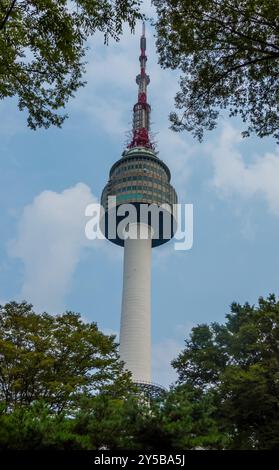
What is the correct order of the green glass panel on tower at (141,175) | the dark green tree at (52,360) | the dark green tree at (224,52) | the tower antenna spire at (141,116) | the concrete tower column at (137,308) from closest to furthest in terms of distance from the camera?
the dark green tree at (224,52) → the dark green tree at (52,360) → the concrete tower column at (137,308) → the green glass panel on tower at (141,175) → the tower antenna spire at (141,116)

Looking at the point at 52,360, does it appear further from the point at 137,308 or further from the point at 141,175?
the point at 141,175

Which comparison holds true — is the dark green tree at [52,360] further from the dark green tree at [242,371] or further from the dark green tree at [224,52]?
the dark green tree at [224,52]

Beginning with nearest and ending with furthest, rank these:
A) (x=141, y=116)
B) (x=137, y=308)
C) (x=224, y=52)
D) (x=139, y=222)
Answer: (x=224, y=52) < (x=137, y=308) < (x=139, y=222) < (x=141, y=116)

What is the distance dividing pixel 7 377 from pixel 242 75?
1795 centimetres

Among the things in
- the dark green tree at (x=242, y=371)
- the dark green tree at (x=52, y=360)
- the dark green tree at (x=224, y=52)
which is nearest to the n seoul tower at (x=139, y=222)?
the dark green tree at (x=242, y=371)

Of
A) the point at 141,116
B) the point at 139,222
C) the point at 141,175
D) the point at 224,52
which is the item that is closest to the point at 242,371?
the point at 224,52

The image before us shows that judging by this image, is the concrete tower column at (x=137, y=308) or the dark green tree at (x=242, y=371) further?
the concrete tower column at (x=137, y=308)

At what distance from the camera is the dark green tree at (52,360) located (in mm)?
23734

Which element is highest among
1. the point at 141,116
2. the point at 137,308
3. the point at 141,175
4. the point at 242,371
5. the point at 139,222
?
the point at 141,116

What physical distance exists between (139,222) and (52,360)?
53430mm

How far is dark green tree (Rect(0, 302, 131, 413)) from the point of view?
2373cm

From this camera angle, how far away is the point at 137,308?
6794cm
